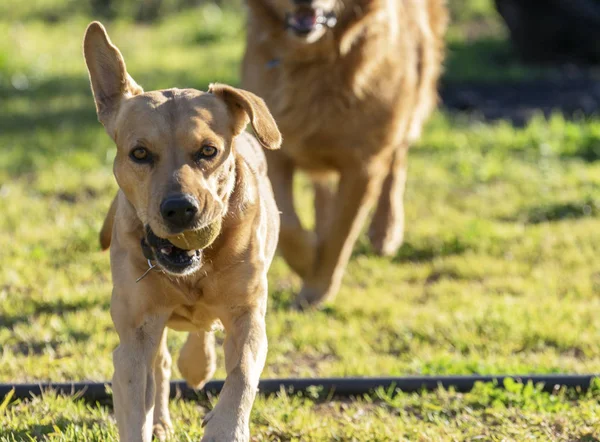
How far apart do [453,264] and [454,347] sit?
137cm

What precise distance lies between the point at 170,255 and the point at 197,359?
2.73 ft

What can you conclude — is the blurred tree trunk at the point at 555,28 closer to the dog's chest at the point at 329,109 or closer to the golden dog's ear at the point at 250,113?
the dog's chest at the point at 329,109

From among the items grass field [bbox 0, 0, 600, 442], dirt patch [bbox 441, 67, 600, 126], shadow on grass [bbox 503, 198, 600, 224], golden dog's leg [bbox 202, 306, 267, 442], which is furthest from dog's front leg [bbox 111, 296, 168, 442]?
dirt patch [bbox 441, 67, 600, 126]

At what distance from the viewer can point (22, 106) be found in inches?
389

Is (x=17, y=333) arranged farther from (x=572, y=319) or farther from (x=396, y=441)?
(x=572, y=319)

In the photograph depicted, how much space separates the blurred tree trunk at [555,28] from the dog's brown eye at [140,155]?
9993 mm

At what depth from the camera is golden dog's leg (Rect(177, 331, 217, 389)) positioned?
4.08 meters

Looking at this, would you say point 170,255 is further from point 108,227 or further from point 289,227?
point 289,227

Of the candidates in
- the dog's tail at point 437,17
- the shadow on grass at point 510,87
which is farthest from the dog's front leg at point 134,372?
the shadow on grass at point 510,87

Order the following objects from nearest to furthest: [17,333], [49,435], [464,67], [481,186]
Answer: [49,435] → [17,333] → [481,186] → [464,67]

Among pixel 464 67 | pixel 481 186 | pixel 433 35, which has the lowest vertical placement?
pixel 464 67

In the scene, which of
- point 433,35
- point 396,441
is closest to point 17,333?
point 396,441

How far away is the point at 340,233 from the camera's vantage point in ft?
19.8

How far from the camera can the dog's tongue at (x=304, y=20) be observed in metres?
5.66
